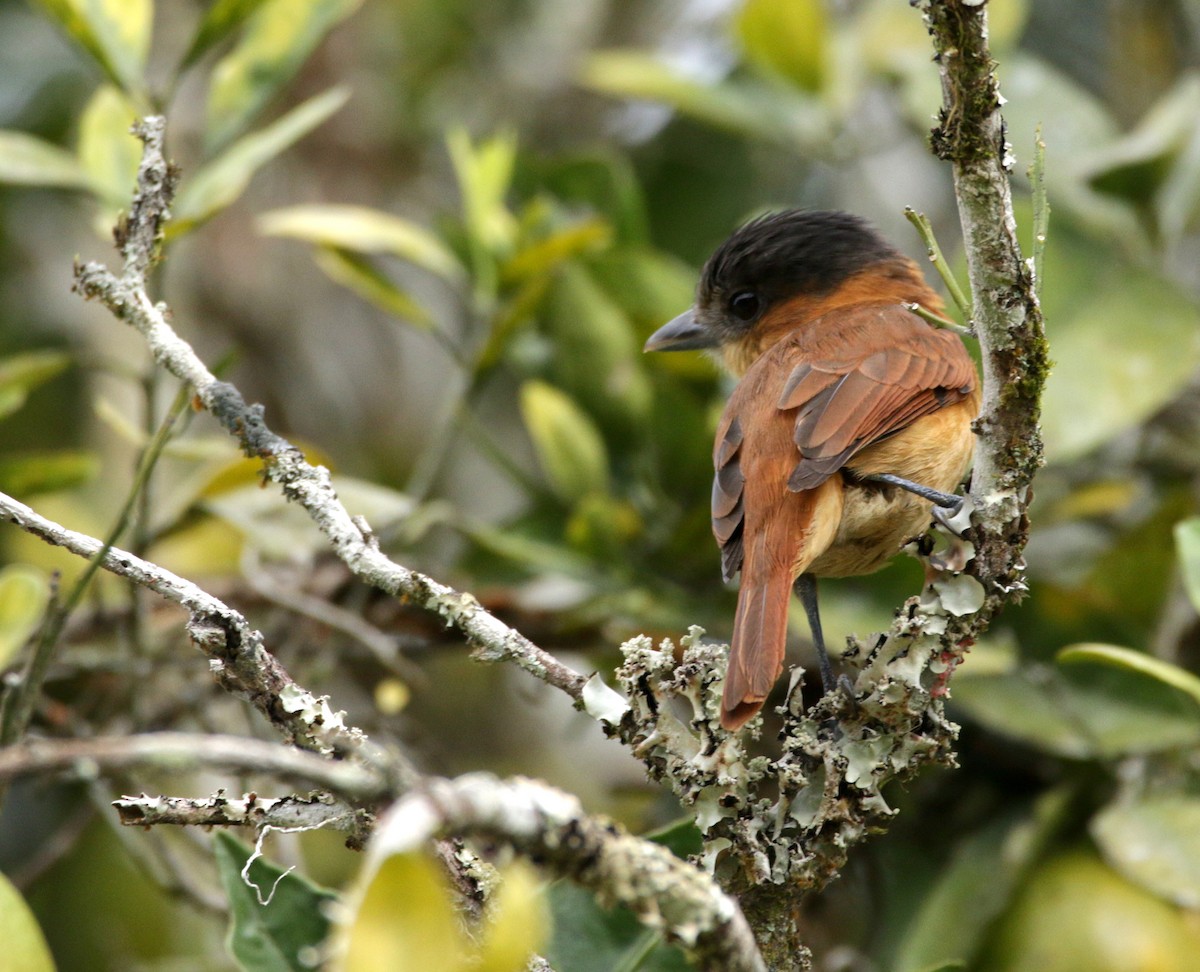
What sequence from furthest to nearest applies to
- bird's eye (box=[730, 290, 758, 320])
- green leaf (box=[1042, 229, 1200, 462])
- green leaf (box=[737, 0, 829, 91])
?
green leaf (box=[737, 0, 829, 91]), bird's eye (box=[730, 290, 758, 320]), green leaf (box=[1042, 229, 1200, 462])


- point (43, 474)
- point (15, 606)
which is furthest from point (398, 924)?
point (43, 474)

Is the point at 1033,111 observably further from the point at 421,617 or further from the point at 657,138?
the point at 421,617

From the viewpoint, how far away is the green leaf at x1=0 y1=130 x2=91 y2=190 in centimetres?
281

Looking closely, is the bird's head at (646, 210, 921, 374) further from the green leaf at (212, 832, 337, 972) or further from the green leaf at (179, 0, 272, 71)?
the green leaf at (212, 832, 337, 972)

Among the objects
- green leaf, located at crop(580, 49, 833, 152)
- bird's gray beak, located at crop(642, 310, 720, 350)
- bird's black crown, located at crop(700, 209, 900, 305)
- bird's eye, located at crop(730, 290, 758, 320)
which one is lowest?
Result: bird's gray beak, located at crop(642, 310, 720, 350)

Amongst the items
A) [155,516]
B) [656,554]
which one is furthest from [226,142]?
[656,554]

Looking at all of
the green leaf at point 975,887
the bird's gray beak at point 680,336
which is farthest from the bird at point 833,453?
the green leaf at point 975,887

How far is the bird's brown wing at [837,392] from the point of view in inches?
91.9

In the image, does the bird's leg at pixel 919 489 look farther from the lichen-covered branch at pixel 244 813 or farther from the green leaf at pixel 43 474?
the green leaf at pixel 43 474

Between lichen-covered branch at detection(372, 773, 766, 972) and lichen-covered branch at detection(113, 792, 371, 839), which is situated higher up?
lichen-covered branch at detection(113, 792, 371, 839)

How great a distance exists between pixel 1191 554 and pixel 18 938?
1859mm

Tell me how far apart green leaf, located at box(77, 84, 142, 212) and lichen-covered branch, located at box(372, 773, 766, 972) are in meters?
2.09

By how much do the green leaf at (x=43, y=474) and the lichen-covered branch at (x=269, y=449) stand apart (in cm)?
98

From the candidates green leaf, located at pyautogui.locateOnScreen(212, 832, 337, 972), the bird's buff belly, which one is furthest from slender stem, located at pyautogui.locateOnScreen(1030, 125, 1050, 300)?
green leaf, located at pyautogui.locateOnScreen(212, 832, 337, 972)
